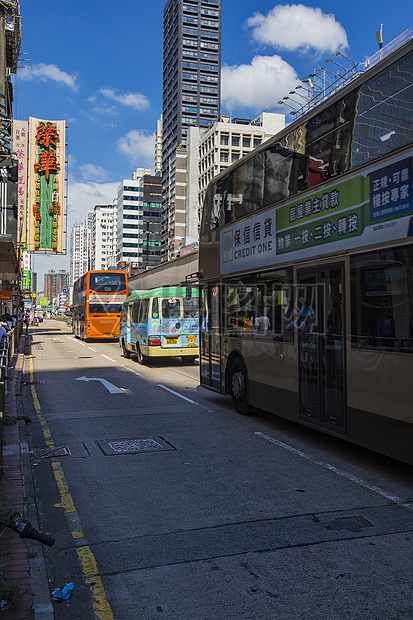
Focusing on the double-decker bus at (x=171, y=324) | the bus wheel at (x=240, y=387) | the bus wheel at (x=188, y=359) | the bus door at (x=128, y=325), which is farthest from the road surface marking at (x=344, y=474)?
the bus door at (x=128, y=325)

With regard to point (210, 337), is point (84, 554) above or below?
below

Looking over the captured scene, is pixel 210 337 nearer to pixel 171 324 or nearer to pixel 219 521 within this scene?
pixel 219 521

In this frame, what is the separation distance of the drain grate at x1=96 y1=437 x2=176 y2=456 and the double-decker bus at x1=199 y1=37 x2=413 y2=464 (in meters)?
1.94

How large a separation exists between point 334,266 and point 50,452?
464cm

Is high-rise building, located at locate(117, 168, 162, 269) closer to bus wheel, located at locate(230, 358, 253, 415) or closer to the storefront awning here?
the storefront awning

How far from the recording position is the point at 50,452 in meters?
7.54

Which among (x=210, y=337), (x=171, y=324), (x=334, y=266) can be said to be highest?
(x=334, y=266)

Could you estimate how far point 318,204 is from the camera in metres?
7.29

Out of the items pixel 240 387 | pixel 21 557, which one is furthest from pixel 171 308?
pixel 21 557

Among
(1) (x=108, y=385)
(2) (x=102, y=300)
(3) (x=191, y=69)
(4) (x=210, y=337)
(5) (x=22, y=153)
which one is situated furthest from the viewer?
(3) (x=191, y=69)

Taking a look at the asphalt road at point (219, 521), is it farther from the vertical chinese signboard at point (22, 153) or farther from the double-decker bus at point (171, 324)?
the vertical chinese signboard at point (22, 153)

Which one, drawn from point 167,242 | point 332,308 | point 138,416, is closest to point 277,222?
point 332,308

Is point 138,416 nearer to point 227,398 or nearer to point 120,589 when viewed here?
point 227,398

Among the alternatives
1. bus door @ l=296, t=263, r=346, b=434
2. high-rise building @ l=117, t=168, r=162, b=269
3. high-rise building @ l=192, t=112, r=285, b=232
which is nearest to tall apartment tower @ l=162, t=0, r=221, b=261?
high-rise building @ l=117, t=168, r=162, b=269
